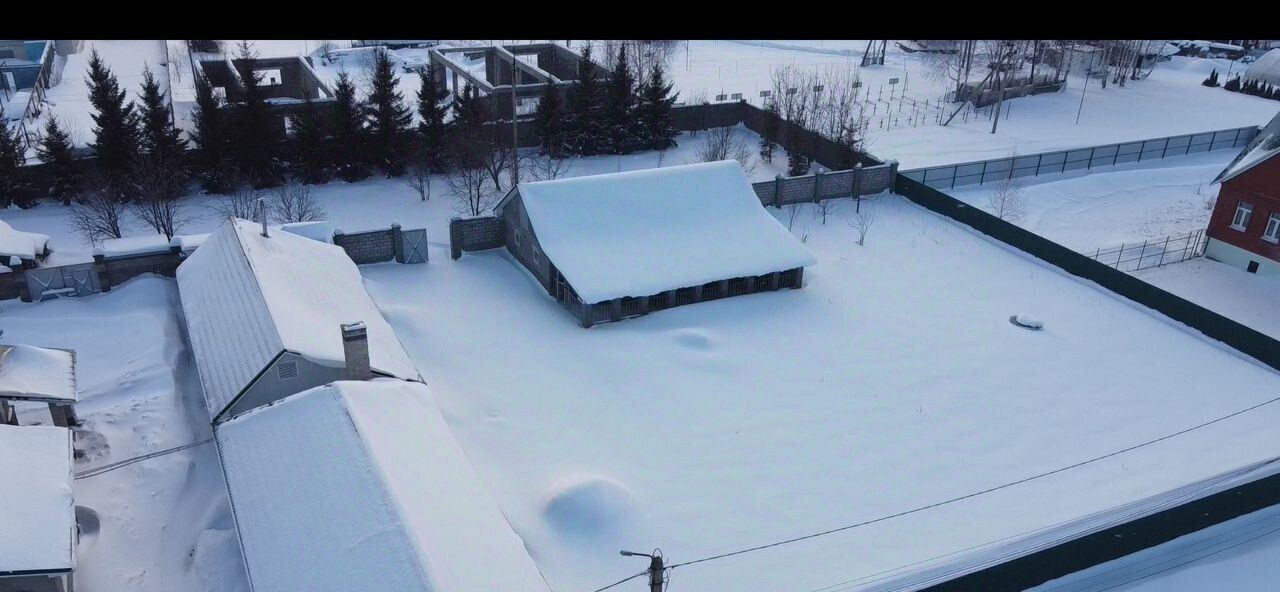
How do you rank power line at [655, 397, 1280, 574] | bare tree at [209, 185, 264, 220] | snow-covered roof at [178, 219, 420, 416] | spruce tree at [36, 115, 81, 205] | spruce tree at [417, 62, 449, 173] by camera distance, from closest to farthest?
power line at [655, 397, 1280, 574] < snow-covered roof at [178, 219, 420, 416] < bare tree at [209, 185, 264, 220] < spruce tree at [36, 115, 81, 205] < spruce tree at [417, 62, 449, 173]

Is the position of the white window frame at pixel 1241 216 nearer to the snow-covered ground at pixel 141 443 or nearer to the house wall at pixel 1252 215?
the house wall at pixel 1252 215

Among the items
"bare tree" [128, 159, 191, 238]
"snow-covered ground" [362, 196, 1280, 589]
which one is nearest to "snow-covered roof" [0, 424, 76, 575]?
"snow-covered ground" [362, 196, 1280, 589]

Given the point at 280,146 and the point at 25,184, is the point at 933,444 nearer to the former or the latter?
the point at 280,146

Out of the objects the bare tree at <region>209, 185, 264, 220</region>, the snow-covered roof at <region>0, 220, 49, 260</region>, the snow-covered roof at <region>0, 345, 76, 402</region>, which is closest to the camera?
the snow-covered roof at <region>0, 345, 76, 402</region>

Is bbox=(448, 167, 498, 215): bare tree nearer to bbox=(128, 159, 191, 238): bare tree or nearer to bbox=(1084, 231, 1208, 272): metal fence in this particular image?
bbox=(128, 159, 191, 238): bare tree

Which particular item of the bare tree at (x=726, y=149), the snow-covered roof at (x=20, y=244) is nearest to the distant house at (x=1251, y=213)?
the bare tree at (x=726, y=149)

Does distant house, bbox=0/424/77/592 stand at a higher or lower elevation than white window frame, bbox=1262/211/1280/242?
lower

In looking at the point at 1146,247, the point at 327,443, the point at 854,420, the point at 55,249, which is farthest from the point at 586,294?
the point at 1146,247
